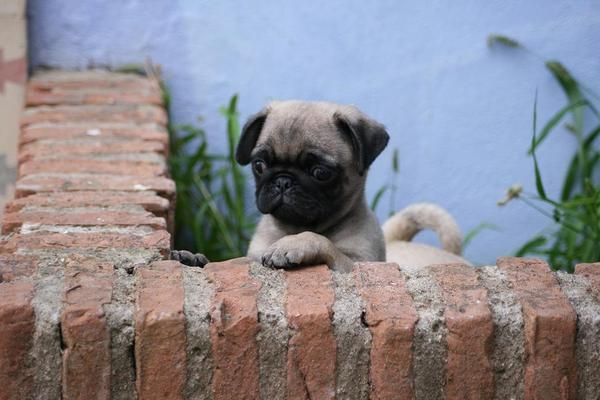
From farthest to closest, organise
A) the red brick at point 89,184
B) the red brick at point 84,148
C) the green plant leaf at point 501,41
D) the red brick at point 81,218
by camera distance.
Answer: the green plant leaf at point 501,41, the red brick at point 84,148, the red brick at point 89,184, the red brick at point 81,218

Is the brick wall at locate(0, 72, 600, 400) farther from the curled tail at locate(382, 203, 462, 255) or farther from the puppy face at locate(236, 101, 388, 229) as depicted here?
the curled tail at locate(382, 203, 462, 255)

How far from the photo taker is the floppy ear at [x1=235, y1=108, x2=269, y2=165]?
13.4 feet

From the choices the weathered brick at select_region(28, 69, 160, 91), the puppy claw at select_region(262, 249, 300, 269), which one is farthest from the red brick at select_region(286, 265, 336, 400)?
the weathered brick at select_region(28, 69, 160, 91)

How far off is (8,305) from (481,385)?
122 centimetres

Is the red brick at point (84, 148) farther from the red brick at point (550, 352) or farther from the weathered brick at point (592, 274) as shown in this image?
the red brick at point (550, 352)

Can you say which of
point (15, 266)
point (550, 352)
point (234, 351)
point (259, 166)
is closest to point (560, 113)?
point (259, 166)

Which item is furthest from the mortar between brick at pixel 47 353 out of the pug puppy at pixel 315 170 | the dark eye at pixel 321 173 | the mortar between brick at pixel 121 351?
the dark eye at pixel 321 173

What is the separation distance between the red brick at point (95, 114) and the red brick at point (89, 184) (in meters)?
0.82

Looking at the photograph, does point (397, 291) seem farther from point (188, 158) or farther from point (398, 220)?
point (188, 158)

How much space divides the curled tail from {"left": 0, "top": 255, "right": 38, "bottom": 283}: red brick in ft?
7.51

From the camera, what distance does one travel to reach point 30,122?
4996 millimetres

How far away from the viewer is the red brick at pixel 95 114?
503 cm

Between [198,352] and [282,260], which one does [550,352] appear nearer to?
[282,260]

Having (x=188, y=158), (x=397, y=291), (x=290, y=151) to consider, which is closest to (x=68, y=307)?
(x=397, y=291)
